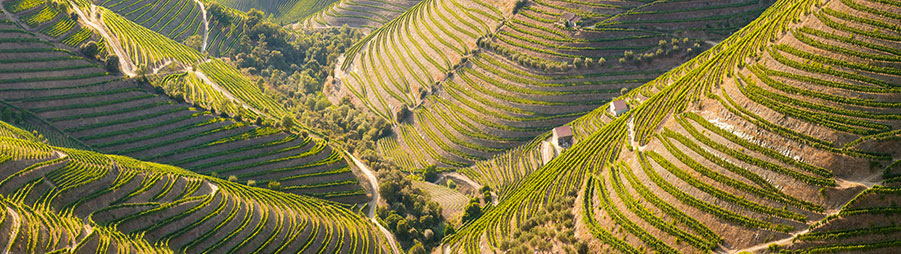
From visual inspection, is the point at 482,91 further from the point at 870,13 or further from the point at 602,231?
the point at 870,13

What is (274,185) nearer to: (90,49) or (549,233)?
(90,49)

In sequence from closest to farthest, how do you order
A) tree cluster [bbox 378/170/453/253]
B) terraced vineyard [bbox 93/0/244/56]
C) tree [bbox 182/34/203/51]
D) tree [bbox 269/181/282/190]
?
tree cluster [bbox 378/170/453/253], tree [bbox 269/181/282/190], tree [bbox 182/34/203/51], terraced vineyard [bbox 93/0/244/56]

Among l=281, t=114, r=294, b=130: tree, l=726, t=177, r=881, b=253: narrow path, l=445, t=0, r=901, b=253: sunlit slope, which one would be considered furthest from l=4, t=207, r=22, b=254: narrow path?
l=726, t=177, r=881, b=253: narrow path

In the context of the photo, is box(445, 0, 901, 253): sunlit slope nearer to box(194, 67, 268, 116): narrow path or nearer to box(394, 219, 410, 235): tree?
box(394, 219, 410, 235): tree

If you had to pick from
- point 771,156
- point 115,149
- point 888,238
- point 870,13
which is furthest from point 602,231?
point 115,149

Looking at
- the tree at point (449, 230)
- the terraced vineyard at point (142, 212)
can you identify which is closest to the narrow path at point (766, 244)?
the tree at point (449, 230)

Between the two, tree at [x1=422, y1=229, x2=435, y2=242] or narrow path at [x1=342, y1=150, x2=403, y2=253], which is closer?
narrow path at [x1=342, y1=150, x2=403, y2=253]
